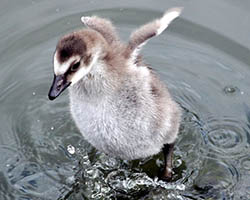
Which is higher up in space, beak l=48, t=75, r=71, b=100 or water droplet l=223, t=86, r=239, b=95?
beak l=48, t=75, r=71, b=100

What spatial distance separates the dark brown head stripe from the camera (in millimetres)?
3848

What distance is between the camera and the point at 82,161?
5461mm

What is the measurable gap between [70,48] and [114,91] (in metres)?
0.62

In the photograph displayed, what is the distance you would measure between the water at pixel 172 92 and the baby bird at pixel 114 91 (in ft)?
2.13

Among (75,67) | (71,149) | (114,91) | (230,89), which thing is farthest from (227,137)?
(75,67)

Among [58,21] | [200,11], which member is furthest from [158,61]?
[58,21]

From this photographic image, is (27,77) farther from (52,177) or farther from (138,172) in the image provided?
(138,172)

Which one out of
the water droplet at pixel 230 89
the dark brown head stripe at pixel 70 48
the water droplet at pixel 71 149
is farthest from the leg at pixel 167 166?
→ the dark brown head stripe at pixel 70 48

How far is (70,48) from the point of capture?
3.85 meters

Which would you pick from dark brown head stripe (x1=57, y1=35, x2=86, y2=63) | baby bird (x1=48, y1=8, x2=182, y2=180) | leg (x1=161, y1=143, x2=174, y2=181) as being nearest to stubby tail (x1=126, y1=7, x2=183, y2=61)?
baby bird (x1=48, y1=8, x2=182, y2=180)

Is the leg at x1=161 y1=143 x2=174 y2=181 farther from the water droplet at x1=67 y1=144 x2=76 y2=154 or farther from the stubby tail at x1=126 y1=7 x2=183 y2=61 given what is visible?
the stubby tail at x1=126 y1=7 x2=183 y2=61

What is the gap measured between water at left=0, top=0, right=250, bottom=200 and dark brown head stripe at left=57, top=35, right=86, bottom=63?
5.85ft

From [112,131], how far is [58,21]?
8.72 feet

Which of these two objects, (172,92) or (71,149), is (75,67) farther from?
(172,92)
